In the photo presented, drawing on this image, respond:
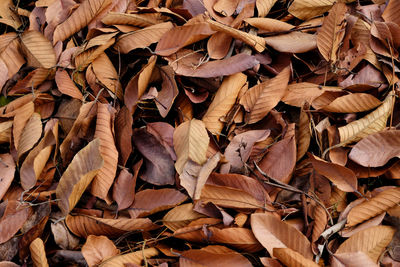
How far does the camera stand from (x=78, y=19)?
4.38ft

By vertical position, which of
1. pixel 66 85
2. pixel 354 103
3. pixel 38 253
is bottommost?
pixel 38 253

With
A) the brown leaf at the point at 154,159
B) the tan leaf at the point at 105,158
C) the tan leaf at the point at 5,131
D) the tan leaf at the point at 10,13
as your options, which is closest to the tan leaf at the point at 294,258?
the brown leaf at the point at 154,159

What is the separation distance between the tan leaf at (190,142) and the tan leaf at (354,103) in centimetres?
32

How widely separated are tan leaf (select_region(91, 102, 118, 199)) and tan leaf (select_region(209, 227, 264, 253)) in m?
0.28

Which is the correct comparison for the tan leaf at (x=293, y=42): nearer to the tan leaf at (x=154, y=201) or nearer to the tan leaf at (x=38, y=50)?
the tan leaf at (x=154, y=201)

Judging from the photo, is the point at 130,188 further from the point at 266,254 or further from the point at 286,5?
the point at 286,5

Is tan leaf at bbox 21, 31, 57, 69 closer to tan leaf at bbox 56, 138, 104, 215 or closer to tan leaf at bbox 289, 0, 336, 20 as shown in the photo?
tan leaf at bbox 56, 138, 104, 215

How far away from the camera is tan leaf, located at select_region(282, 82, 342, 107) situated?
1172mm

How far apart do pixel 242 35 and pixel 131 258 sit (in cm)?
62

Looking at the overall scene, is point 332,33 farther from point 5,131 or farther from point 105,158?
point 5,131

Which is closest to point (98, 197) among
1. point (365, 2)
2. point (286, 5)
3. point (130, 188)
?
point (130, 188)

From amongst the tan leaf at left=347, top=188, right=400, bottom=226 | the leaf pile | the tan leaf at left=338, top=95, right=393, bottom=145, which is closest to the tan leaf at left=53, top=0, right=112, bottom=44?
the leaf pile

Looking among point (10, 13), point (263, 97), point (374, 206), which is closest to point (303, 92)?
point (263, 97)

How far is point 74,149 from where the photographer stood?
116 centimetres
